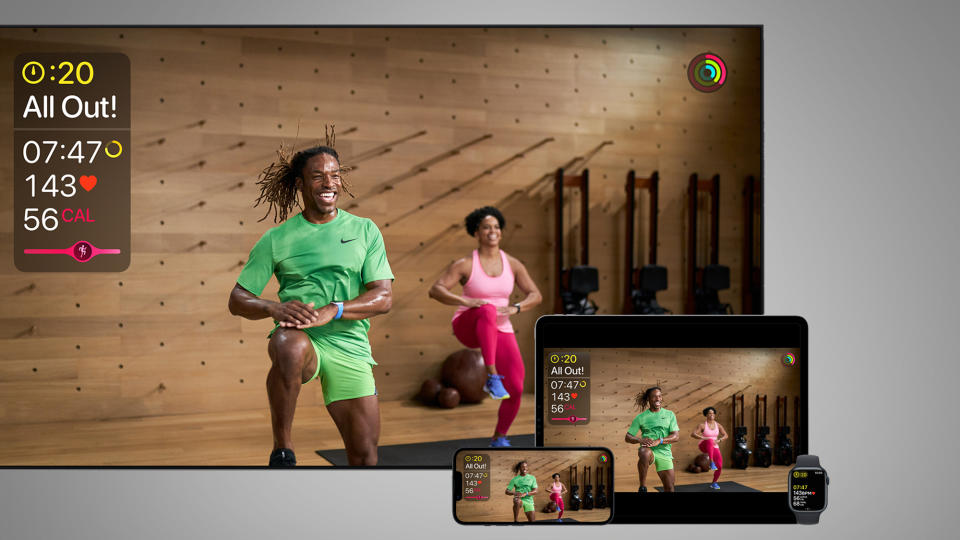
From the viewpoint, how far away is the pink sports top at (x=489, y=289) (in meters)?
3.44

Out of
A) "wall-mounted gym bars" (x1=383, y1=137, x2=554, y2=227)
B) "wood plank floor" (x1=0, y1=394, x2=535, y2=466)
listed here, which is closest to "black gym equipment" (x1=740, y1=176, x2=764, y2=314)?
"wall-mounted gym bars" (x1=383, y1=137, x2=554, y2=227)

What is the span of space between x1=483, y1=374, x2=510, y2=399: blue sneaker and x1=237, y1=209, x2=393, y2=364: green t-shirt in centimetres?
102

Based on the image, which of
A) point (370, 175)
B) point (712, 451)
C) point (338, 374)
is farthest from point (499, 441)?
point (712, 451)

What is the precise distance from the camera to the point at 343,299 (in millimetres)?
2318

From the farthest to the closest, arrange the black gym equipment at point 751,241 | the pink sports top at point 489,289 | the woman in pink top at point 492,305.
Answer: the black gym equipment at point 751,241, the pink sports top at point 489,289, the woman in pink top at point 492,305

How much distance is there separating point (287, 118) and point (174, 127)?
0.50 meters

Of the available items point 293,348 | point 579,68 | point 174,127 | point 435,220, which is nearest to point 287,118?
point 174,127

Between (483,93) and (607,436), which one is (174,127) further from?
(607,436)

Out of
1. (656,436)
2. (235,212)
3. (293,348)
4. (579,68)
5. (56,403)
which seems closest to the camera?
(656,436)

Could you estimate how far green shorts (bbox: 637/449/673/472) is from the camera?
1520 mm
